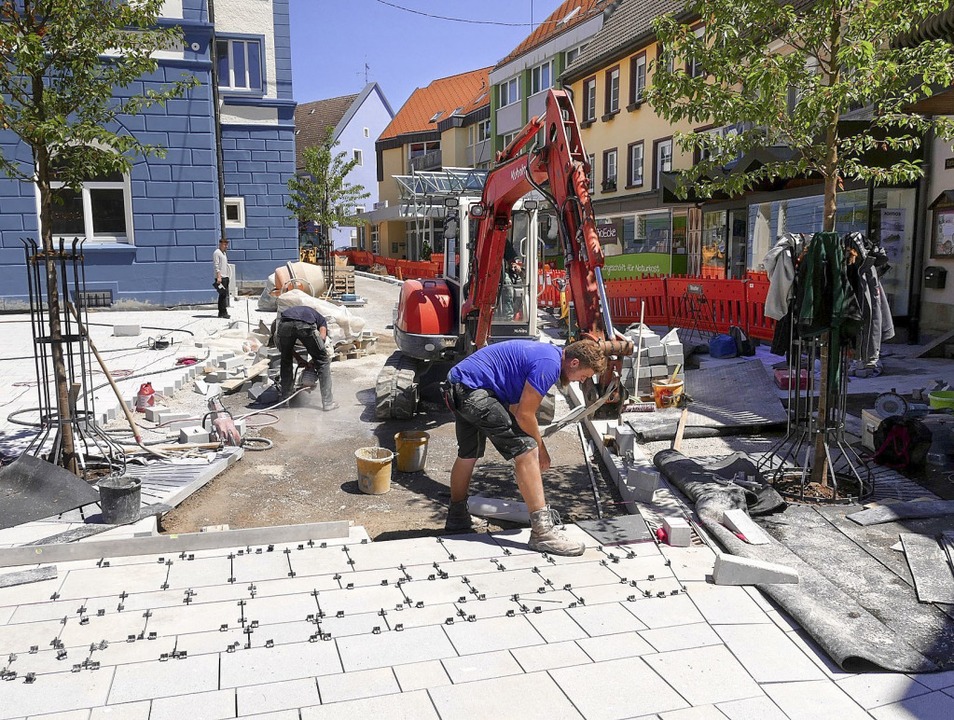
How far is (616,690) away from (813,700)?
0.86 meters

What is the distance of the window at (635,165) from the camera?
80.2 feet

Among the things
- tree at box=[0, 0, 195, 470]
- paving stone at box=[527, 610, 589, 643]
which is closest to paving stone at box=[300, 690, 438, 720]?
paving stone at box=[527, 610, 589, 643]

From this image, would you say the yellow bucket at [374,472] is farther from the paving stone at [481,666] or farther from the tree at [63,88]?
the paving stone at [481,666]

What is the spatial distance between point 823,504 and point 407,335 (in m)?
5.15

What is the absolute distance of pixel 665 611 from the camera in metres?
4.12

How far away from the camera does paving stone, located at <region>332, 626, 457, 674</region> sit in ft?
11.7

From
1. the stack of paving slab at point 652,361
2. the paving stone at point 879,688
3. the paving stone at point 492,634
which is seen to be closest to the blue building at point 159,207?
the stack of paving slab at point 652,361

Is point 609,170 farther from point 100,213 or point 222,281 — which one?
point 100,213

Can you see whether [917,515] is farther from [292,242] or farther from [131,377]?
[292,242]

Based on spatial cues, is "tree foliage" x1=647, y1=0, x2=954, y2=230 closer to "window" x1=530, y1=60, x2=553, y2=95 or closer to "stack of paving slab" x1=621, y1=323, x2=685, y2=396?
"stack of paving slab" x1=621, y1=323, x2=685, y2=396

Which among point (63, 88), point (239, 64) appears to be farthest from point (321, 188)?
point (63, 88)

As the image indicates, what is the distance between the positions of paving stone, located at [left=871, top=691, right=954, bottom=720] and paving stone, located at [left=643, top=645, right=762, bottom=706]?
509 mm

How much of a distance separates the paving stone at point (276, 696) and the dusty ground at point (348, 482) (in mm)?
2334

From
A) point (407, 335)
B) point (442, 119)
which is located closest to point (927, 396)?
point (407, 335)
